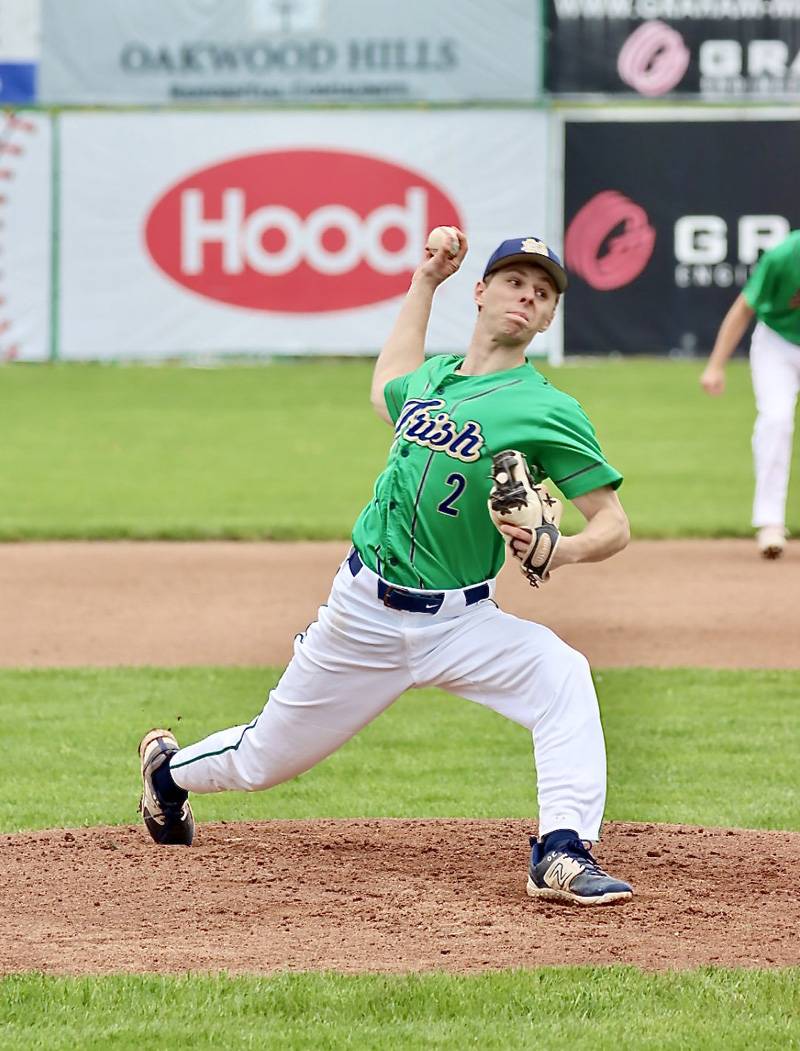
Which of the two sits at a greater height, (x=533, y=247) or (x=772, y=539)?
(x=533, y=247)

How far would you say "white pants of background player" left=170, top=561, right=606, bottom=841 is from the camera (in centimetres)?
477

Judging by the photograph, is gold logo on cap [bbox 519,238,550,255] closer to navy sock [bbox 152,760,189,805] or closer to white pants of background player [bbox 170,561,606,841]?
white pants of background player [bbox 170,561,606,841]

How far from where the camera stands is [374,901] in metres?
4.87

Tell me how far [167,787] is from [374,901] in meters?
0.81

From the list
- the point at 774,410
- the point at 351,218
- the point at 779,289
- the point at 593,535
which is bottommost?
the point at 593,535

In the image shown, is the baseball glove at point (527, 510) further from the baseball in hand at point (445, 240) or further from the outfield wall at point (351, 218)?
the outfield wall at point (351, 218)

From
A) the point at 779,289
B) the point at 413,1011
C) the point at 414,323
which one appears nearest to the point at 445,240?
the point at 414,323

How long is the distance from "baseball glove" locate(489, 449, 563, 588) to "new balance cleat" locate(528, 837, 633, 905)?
695 millimetres

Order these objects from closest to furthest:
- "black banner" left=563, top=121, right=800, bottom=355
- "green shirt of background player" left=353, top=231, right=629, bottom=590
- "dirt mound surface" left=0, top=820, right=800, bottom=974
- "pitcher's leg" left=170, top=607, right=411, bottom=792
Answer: "dirt mound surface" left=0, top=820, right=800, bottom=974 → "green shirt of background player" left=353, top=231, right=629, bottom=590 → "pitcher's leg" left=170, top=607, right=411, bottom=792 → "black banner" left=563, top=121, right=800, bottom=355

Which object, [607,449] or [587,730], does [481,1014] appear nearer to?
[587,730]

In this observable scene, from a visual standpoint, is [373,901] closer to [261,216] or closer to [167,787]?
[167,787]

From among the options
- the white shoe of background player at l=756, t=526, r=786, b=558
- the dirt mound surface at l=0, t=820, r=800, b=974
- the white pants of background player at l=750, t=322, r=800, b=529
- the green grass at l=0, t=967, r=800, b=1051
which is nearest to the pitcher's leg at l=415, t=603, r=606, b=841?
the dirt mound surface at l=0, t=820, r=800, b=974

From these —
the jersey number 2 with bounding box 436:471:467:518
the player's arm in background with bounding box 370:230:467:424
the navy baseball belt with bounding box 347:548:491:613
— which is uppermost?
the player's arm in background with bounding box 370:230:467:424

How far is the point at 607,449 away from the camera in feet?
55.1
